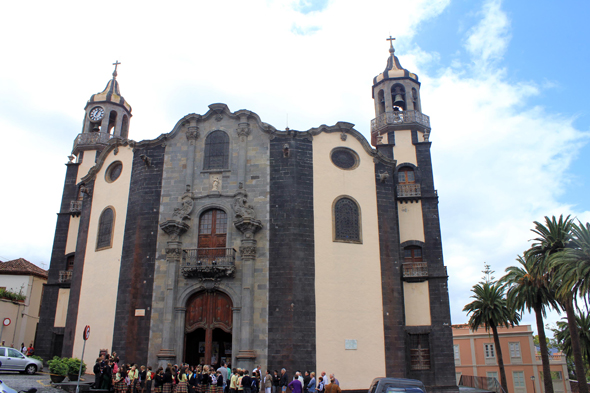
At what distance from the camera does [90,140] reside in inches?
1398

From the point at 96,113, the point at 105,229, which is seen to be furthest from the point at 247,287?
the point at 96,113

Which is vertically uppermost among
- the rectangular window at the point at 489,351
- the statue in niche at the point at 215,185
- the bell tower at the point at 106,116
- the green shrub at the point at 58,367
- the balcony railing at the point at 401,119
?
the bell tower at the point at 106,116

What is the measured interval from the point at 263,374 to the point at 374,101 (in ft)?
67.0

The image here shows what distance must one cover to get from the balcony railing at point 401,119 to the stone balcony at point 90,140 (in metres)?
20.0

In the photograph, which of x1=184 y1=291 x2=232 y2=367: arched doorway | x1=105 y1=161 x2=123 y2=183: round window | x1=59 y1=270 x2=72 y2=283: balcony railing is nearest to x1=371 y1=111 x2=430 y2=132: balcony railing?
x1=184 y1=291 x2=232 y2=367: arched doorway

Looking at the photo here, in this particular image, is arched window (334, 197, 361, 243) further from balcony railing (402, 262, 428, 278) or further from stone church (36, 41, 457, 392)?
balcony railing (402, 262, 428, 278)

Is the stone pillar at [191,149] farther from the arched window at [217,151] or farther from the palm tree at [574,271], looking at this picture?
the palm tree at [574,271]

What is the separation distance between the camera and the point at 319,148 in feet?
90.9

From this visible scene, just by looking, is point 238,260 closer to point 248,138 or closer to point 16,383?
point 248,138

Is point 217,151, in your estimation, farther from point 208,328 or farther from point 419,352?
point 419,352

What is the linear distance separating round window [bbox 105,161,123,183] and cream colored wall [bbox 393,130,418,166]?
1734 centimetres

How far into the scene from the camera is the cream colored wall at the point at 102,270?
26.0m

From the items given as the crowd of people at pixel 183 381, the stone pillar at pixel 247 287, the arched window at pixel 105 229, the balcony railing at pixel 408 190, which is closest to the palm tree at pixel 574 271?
the balcony railing at pixel 408 190

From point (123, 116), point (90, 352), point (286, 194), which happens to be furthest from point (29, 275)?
point (286, 194)
